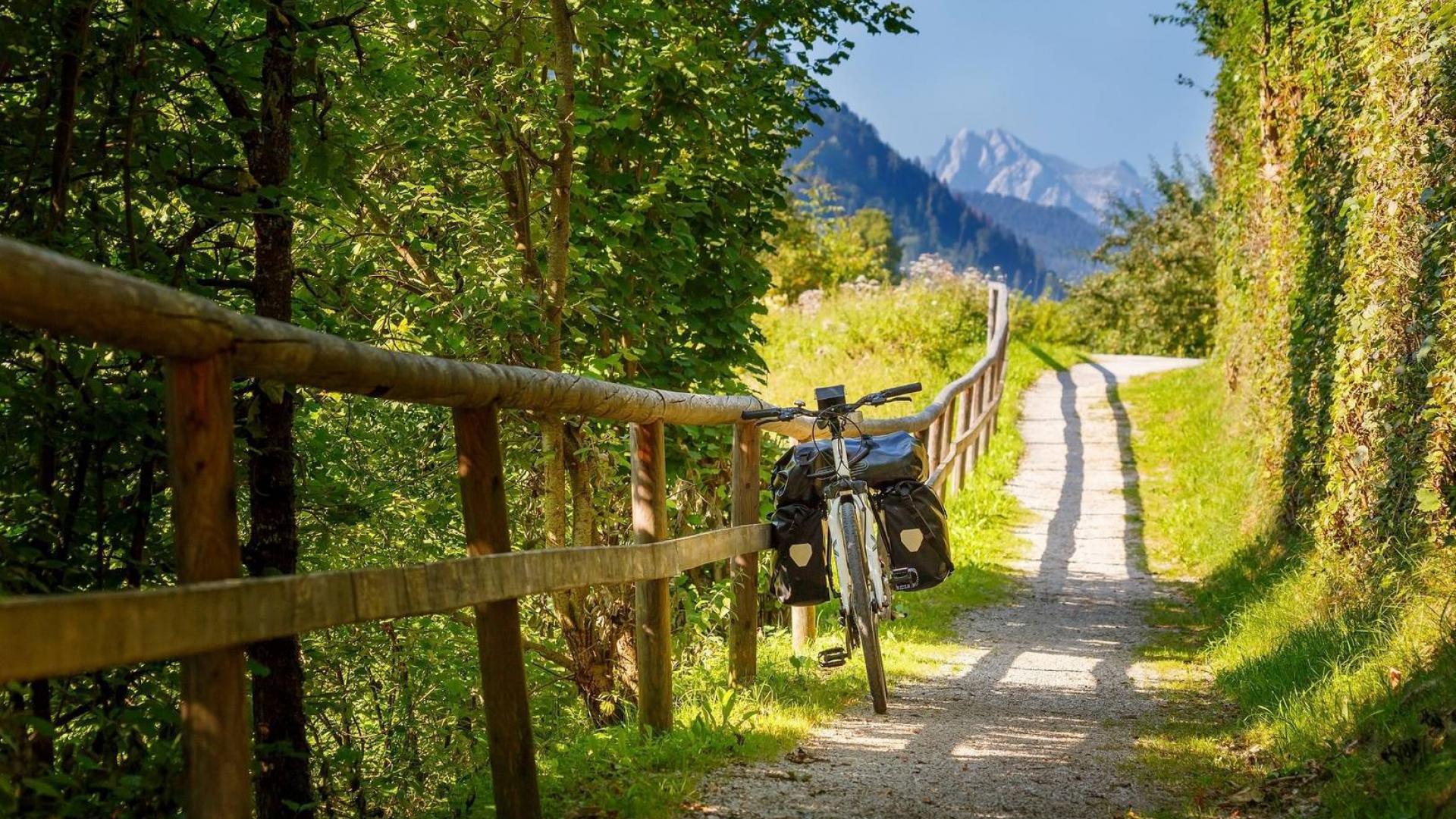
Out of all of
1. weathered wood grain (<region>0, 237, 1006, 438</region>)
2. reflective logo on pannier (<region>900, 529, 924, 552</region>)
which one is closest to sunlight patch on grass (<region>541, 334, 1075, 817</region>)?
reflective logo on pannier (<region>900, 529, 924, 552</region>)

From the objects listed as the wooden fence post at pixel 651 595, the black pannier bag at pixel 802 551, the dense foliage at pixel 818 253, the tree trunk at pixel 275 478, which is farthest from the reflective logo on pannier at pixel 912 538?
the dense foliage at pixel 818 253

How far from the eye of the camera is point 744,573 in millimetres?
6371

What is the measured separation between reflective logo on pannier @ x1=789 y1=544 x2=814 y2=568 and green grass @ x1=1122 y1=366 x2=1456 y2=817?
5.60 feet

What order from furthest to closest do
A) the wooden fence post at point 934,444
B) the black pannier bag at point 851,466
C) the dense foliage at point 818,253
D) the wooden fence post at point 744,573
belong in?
the dense foliage at point 818,253
the wooden fence post at point 934,444
the black pannier bag at point 851,466
the wooden fence post at point 744,573

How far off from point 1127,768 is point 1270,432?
20.1ft

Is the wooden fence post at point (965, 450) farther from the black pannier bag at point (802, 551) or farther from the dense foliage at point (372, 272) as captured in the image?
the black pannier bag at point (802, 551)

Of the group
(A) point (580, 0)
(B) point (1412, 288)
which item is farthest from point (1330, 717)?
(A) point (580, 0)

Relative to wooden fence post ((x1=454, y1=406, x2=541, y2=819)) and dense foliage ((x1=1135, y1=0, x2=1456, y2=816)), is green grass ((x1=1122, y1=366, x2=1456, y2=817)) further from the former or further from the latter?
wooden fence post ((x1=454, y1=406, x2=541, y2=819))

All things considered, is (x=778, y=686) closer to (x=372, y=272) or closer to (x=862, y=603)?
(x=862, y=603)

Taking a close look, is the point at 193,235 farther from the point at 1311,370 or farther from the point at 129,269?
the point at 1311,370

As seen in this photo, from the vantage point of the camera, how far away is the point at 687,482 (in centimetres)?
909

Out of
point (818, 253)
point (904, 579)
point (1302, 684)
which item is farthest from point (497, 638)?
point (818, 253)

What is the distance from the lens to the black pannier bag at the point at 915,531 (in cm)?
657

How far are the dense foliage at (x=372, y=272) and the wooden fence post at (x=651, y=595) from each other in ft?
2.36
